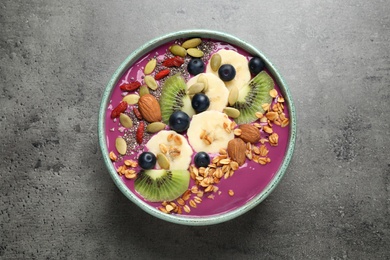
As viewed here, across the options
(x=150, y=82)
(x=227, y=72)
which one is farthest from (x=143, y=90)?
(x=227, y=72)

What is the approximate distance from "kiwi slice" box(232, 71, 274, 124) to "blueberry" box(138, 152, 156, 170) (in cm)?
27

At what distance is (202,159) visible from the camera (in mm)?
1639

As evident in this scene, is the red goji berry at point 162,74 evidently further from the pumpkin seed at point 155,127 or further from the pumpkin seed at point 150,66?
the pumpkin seed at point 155,127

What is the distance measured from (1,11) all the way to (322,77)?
3.74ft

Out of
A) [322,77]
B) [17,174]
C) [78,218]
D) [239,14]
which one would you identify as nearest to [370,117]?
[322,77]

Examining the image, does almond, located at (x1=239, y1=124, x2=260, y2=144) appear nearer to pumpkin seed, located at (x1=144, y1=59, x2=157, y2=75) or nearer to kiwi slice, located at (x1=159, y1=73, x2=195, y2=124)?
kiwi slice, located at (x1=159, y1=73, x2=195, y2=124)

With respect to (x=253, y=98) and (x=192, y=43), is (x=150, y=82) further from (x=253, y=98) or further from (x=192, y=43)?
(x=253, y=98)

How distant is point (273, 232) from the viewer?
192 cm

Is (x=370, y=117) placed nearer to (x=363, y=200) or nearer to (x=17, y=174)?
(x=363, y=200)

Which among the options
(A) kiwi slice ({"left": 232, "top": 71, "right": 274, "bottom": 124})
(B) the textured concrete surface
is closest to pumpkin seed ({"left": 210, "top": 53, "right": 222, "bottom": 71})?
(A) kiwi slice ({"left": 232, "top": 71, "right": 274, "bottom": 124})

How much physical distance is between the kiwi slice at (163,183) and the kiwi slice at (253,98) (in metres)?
0.24

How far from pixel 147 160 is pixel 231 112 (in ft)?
0.92

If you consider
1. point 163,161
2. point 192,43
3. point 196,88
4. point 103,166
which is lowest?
point 103,166

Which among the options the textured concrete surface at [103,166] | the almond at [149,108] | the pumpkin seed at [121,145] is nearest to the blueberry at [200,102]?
the almond at [149,108]
